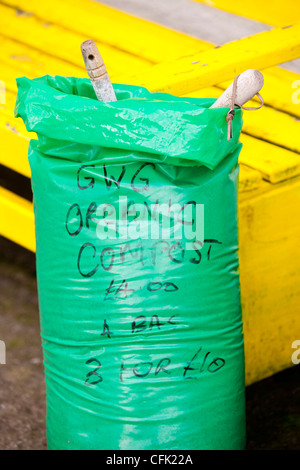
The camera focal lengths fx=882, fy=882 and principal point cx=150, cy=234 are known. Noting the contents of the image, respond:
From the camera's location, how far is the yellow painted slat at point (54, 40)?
12.1 ft

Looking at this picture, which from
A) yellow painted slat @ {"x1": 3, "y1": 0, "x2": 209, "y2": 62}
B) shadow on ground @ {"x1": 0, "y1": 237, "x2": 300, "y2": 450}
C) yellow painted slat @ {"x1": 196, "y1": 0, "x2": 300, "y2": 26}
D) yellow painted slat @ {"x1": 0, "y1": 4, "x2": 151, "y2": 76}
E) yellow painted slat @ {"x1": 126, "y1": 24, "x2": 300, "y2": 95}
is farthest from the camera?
yellow painted slat @ {"x1": 196, "y1": 0, "x2": 300, "y2": 26}

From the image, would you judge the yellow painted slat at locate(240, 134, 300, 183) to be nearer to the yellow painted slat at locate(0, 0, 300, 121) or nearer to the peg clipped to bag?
Answer: the yellow painted slat at locate(0, 0, 300, 121)

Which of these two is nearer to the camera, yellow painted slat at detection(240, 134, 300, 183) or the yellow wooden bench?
the yellow wooden bench

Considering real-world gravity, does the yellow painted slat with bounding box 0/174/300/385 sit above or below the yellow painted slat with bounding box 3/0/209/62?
below

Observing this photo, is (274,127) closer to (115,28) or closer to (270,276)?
(270,276)

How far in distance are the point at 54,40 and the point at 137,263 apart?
6.96 ft

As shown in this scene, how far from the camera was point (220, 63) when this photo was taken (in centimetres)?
242

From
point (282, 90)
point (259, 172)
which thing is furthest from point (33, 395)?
point (282, 90)

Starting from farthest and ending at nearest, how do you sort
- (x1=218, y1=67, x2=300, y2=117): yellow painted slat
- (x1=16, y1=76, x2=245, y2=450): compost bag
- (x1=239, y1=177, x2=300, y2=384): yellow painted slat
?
(x1=218, y1=67, x2=300, y2=117): yellow painted slat < (x1=239, y1=177, x2=300, y2=384): yellow painted slat < (x1=16, y1=76, x2=245, y2=450): compost bag

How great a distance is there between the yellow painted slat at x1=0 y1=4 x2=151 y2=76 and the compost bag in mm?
1425

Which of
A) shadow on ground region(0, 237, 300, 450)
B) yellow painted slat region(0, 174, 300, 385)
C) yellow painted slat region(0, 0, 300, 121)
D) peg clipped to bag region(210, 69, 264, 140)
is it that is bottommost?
shadow on ground region(0, 237, 300, 450)

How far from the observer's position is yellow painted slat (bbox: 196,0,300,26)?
13.0 feet

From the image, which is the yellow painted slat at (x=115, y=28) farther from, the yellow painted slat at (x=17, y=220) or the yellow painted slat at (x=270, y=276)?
the yellow painted slat at (x=270, y=276)

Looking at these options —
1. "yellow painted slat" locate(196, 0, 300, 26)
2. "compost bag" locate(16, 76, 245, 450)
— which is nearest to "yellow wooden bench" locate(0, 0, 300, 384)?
"compost bag" locate(16, 76, 245, 450)
